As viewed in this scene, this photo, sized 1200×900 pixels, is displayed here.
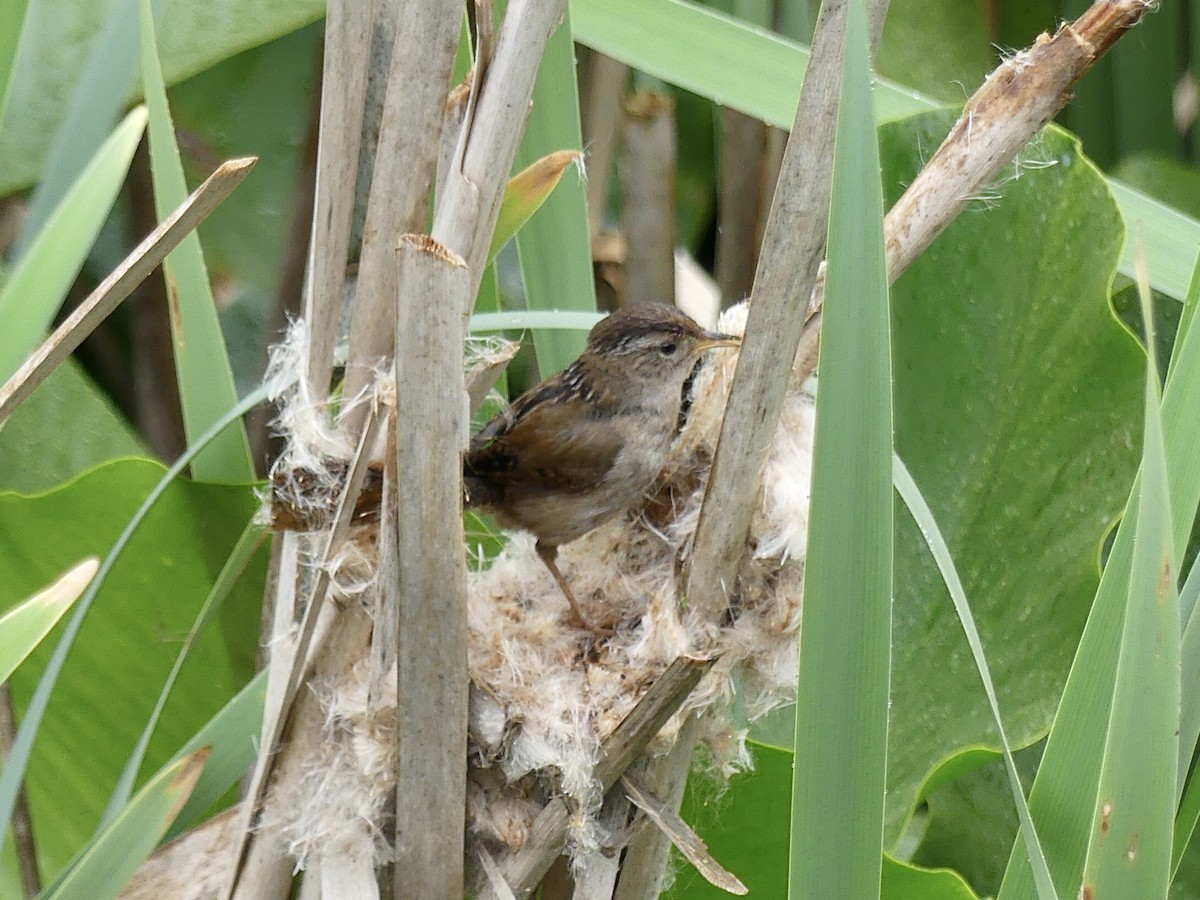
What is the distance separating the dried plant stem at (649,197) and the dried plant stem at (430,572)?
1008mm

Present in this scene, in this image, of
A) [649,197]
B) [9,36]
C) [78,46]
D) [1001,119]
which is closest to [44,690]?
[9,36]

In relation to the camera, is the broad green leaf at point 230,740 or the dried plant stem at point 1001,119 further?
the broad green leaf at point 230,740

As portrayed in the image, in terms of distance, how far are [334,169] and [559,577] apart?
0.42 metres

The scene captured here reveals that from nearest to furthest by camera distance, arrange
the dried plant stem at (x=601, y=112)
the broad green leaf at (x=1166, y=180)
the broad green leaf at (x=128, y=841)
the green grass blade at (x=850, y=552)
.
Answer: the green grass blade at (x=850, y=552) < the broad green leaf at (x=128, y=841) < the broad green leaf at (x=1166, y=180) < the dried plant stem at (x=601, y=112)

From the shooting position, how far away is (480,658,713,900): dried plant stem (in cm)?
78

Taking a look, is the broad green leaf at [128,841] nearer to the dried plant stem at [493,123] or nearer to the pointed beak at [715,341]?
the dried plant stem at [493,123]

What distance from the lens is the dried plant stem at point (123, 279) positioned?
2.45 ft

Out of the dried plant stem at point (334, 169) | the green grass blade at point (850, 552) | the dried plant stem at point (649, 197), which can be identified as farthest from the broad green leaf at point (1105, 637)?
the dried plant stem at point (649, 197)

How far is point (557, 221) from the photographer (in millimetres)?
1096

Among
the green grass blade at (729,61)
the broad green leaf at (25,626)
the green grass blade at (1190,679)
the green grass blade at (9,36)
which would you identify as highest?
the green grass blade at (729,61)

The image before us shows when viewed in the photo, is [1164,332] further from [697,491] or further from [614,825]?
[614,825]

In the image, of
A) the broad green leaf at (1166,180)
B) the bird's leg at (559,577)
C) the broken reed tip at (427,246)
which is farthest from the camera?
the broad green leaf at (1166,180)

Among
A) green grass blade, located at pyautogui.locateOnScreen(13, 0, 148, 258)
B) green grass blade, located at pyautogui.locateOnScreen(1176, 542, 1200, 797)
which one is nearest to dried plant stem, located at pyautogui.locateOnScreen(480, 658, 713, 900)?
green grass blade, located at pyautogui.locateOnScreen(1176, 542, 1200, 797)

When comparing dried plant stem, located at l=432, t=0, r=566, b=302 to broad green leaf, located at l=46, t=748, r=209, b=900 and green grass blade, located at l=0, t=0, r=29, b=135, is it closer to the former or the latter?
broad green leaf, located at l=46, t=748, r=209, b=900
